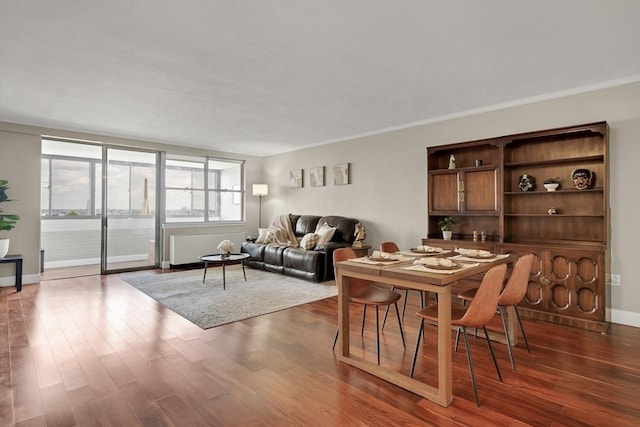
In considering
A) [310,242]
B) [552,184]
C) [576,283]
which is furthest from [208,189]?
[576,283]

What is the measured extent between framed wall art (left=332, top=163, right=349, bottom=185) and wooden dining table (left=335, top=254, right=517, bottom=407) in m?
3.59

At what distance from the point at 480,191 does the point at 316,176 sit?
3.23 metres

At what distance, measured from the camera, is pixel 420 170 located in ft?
16.3

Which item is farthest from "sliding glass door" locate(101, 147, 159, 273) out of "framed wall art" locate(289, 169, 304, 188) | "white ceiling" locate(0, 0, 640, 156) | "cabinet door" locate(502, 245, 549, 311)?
"cabinet door" locate(502, 245, 549, 311)

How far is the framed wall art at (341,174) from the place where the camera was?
238 inches

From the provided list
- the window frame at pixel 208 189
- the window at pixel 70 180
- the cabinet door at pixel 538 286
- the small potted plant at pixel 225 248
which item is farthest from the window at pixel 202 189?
the cabinet door at pixel 538 286

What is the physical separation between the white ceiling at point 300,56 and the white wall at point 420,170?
0.21m

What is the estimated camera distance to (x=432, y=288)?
203 centimetres

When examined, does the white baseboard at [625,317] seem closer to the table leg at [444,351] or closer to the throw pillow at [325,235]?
the table leg at [444,351]

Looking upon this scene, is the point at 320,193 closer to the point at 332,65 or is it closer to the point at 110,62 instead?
the point at 332,65

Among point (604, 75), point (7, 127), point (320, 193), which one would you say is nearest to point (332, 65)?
point (604, 75)

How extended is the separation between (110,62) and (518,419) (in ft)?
13.1

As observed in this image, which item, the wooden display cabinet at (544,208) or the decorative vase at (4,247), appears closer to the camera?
the wooden display cabinet at (544,208)

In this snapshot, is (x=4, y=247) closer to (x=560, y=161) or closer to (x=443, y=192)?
(x=443, y=192)
